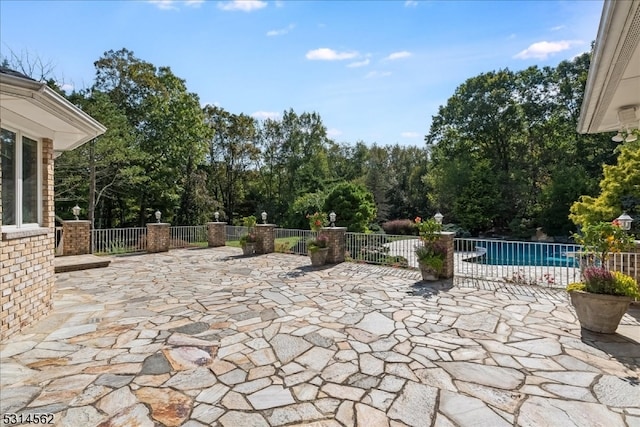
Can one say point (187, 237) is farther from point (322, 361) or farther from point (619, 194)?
point (619, 194)

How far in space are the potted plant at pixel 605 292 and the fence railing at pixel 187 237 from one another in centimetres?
1291

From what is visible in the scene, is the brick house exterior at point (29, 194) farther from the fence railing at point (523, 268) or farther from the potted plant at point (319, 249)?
the fence railing at point (523, 268)

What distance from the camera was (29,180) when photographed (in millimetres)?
4543

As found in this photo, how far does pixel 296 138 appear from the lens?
25734 millimetres

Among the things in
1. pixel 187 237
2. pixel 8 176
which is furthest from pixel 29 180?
pixel 187 237

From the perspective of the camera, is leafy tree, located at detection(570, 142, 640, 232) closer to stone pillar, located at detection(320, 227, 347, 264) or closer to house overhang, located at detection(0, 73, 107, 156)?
stone pillar, located at detection(320, 227, 347, 264)

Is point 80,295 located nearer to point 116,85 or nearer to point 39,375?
point 39,375

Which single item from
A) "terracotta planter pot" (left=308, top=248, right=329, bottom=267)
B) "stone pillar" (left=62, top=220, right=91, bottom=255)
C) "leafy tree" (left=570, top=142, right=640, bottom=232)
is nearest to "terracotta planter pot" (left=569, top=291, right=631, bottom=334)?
"terracotta planter pot" (left=308, top=248, right=329, bottom=267)

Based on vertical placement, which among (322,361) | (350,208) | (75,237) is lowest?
(322,361)

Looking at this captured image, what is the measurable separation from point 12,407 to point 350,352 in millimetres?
2943

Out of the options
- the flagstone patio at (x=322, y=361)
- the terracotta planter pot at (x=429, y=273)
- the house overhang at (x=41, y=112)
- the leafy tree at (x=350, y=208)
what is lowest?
the flagstone patio at (x=322, y=361)

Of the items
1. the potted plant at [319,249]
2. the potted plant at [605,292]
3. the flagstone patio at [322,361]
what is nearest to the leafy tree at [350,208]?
the potted plant at [319,249]

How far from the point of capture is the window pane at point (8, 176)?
4008 mm

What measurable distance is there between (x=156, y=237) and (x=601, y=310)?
1241cm
